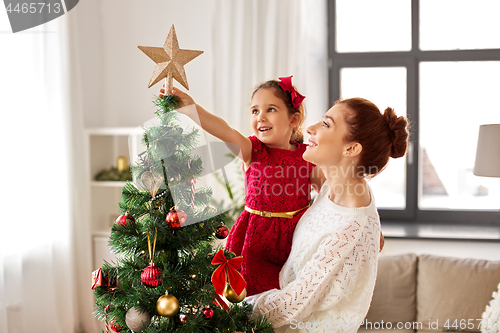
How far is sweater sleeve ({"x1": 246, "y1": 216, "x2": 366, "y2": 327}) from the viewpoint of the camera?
1149 mm

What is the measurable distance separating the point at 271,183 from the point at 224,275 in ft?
1.52

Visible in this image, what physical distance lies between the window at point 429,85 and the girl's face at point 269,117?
2161 millimetres

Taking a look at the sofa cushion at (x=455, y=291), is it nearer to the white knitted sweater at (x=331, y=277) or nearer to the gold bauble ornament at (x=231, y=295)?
the white knitted sweater at (x=331, y=277)

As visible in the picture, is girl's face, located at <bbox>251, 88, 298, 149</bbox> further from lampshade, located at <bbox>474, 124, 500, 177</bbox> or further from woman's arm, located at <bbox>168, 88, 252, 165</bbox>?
lampshade, located at <bbox>474, 124, 500, 177</bbox>

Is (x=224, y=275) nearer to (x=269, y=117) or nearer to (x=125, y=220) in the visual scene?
(x=125, y=220)

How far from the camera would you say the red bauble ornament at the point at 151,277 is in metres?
0.97

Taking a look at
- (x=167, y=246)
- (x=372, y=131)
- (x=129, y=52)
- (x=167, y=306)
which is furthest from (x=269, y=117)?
(x=129, y=52)

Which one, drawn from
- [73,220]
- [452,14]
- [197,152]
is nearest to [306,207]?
[197,152]

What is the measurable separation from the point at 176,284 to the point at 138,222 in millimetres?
179

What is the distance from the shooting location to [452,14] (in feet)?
10.8

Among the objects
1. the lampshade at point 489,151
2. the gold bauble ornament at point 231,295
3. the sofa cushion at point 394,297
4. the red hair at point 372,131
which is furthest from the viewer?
the sofa cushion at point 394,297

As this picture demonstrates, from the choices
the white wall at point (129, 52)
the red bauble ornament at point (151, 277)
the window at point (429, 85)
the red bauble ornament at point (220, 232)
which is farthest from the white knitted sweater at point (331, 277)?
the window at point (429, 85)

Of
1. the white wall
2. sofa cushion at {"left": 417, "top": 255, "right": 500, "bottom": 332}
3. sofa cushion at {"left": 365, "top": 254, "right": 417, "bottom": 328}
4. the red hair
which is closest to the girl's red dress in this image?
the red hair

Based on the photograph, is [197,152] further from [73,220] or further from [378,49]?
[378,49]
